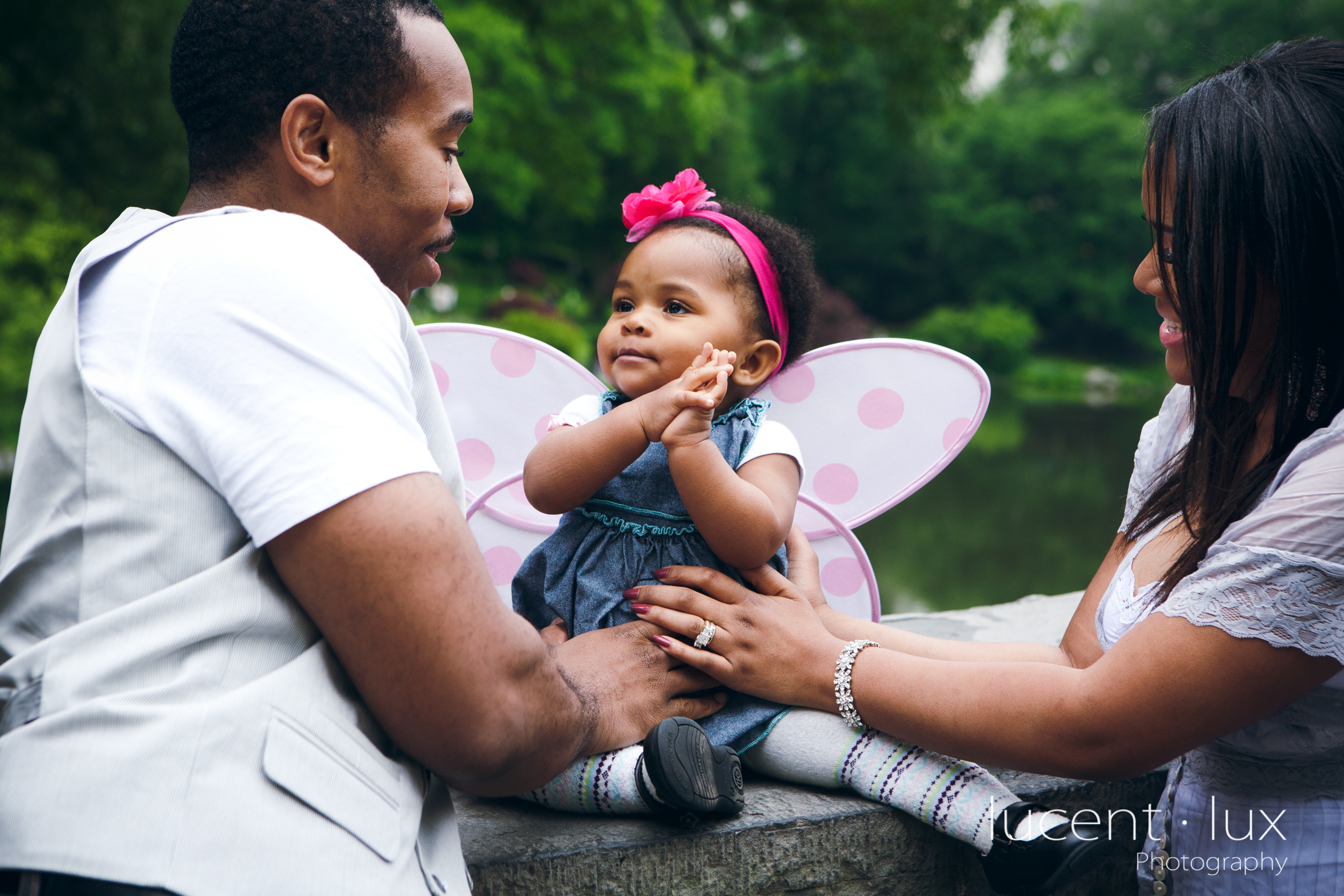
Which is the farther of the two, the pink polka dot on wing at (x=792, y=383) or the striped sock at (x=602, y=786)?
the pink polka dot on wing at (x=792, y=383)

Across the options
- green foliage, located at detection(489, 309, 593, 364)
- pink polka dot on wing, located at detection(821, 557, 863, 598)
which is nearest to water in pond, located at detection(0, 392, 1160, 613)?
pink polka dot on wing, located at detection(821, 557, 863, 598)

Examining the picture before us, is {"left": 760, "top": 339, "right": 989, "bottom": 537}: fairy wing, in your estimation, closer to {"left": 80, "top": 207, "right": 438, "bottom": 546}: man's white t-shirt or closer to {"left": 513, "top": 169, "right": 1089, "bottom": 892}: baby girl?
{"left": 513, "top": 169, "right": 1089, "bottom": 892}: baby girl

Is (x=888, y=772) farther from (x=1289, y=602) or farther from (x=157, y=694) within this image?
(x=157, y=694)

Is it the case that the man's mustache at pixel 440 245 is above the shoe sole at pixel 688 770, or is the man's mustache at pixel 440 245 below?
above

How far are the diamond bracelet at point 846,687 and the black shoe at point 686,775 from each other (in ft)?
0.71

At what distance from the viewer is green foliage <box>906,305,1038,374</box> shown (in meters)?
27.1

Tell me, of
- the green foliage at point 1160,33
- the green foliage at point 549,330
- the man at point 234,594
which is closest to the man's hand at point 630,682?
the man at point 234,594

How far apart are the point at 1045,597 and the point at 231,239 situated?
269 centimetres

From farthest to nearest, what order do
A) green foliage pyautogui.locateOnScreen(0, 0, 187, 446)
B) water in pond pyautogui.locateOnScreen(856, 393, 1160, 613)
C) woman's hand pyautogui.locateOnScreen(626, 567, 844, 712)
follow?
1. green foliage pyautogui.locateOnScreen(0, 0, 187, 446)
2. water in pond pyautogui.locateOnScreen(856, 393, 1160, 613)
3. woman's hand pyautogui.locateOnScreen(626, 567, 844, 712)

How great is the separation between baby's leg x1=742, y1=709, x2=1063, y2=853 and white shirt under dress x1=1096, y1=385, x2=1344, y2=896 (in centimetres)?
29

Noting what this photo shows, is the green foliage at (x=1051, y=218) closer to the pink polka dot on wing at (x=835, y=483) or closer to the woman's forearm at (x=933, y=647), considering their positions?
the pink polka dot on wing at (x=835, y=483)

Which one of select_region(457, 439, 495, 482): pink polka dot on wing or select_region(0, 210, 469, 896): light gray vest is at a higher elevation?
select_region(0, 210, 469, 896): light gray vest

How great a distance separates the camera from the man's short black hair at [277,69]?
1.32 meters

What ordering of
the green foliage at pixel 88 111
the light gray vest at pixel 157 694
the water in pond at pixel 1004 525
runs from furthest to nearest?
the green foliage at pixel 88 111 → the water in pond at pixel 1004 525 → the light gray vest at pixel 157 694
